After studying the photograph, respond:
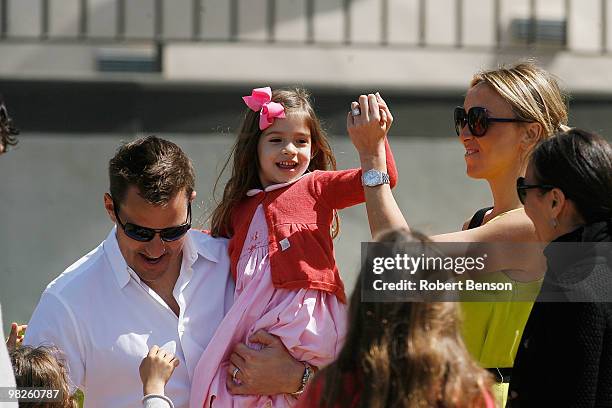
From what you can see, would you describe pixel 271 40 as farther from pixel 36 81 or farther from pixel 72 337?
pixel 72 337

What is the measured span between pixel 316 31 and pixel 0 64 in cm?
175

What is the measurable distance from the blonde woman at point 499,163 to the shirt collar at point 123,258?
1.71 feet

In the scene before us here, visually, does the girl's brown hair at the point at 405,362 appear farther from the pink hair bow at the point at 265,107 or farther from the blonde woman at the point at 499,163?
the pink hair bow at the point at 265,107

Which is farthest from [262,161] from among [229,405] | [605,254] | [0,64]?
[0,64]

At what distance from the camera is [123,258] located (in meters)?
3.26

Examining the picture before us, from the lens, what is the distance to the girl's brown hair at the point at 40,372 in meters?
2.87

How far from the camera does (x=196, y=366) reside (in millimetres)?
3191

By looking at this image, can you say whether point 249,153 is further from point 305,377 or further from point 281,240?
point 305,377

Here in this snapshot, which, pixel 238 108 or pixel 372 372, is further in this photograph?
pixel 238 108

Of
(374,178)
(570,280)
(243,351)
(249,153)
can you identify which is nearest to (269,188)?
(249,153)

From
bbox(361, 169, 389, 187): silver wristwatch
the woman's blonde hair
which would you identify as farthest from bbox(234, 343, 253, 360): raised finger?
the woman's blonde hair

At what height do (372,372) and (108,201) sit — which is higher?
(108,201)

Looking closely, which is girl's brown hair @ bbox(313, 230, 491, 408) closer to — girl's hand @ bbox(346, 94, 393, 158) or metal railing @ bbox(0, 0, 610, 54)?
girl's hand @ bbox(346, 94, 393, 158)

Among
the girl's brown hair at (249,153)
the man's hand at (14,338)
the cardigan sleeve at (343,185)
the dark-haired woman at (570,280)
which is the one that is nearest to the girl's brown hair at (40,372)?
the man's hand at (14,338)
